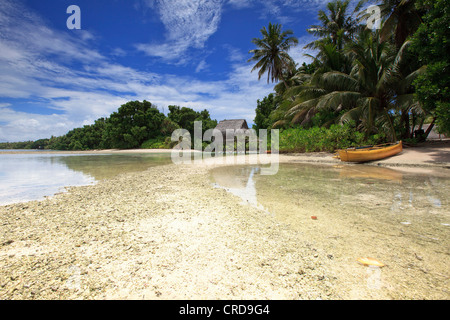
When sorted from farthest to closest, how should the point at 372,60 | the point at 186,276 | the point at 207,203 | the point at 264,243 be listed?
the point at 372,60, the point at 207,203, the point at 264,243, the point at 186,276

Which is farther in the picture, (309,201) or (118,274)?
(309,201)

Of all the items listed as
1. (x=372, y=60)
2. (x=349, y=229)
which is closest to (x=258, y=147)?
(x=372, y=60)

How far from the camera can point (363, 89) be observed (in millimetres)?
14617

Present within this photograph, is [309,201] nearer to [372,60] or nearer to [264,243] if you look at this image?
[264,243]

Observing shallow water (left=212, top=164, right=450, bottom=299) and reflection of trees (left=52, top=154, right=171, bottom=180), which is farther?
reflection of trees (left=52, top=154, right=171, bottom=180)

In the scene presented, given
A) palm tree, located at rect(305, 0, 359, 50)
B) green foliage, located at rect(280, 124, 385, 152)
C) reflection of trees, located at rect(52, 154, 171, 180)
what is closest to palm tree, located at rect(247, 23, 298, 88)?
palm tree, located at rect(305, 0, 359, 50)

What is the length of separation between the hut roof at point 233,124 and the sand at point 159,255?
2753cm

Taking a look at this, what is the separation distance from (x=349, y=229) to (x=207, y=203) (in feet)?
8.65

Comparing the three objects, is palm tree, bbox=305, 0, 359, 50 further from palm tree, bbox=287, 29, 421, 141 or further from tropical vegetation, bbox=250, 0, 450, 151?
palm tree, bbox=287, 29, 421, 141

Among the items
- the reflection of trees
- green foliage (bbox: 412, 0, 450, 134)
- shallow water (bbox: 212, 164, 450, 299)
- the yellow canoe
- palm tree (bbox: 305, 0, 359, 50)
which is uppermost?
palm tree (bbox: 305, 0, 359, 50)

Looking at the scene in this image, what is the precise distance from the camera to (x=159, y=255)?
7.06ft

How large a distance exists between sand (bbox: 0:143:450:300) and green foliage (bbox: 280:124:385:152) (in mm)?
13511

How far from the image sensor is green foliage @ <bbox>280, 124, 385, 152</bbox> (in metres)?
13.8

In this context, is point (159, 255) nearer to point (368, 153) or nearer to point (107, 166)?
point (368, 153)
